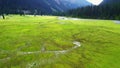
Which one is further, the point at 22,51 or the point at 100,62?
the point at 22,51

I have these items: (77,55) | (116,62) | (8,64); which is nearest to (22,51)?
(8,64)

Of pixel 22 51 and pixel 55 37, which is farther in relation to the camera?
pixel 55 37

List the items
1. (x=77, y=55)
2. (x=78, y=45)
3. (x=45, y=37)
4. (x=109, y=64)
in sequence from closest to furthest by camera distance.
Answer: (x=109, y=64) < (x=77, y=55) < (x=78, y=45) < (x=45, y=37)

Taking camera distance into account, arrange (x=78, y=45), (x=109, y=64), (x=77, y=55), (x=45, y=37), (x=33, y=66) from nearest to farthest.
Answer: (x=33, y=66), (x=109, y=64), (x=77, y=55), (x=78, y=45), (x=45, y=37)

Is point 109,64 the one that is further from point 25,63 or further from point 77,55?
point 25,63

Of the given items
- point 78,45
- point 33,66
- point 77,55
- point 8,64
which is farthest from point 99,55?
point 8,64

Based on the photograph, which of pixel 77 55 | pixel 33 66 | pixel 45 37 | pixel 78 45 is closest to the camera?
pixel 33 66

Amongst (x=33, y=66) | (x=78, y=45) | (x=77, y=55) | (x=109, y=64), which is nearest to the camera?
(x=33, y=66)

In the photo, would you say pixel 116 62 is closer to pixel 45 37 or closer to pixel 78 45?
pixel 78 45
